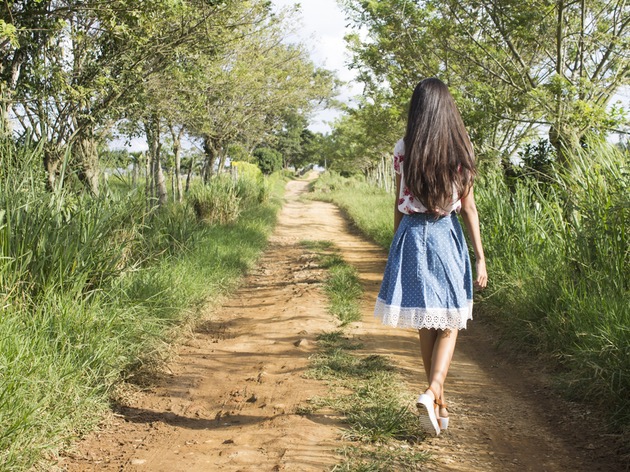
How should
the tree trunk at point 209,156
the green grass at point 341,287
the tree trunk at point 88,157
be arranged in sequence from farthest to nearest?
the tree trunk at point 209,156, the tree trunk at point 88,157, the green grass at point 341,287

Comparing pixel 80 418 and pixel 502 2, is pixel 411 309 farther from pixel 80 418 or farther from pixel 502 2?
pixel 502 2

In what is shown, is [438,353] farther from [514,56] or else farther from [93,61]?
[514,56]

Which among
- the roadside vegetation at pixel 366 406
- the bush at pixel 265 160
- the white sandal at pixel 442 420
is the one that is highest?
the bush at pixel 265 160

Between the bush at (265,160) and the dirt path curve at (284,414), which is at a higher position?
the bush at (265,160)

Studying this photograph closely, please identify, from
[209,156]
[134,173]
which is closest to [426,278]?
[134,173]

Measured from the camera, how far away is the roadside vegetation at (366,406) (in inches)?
127

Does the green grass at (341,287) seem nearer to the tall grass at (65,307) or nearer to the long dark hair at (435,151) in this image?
the tall grass at (65,307)

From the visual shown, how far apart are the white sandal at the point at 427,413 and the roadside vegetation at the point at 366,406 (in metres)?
0.13

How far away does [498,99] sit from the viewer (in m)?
8.54

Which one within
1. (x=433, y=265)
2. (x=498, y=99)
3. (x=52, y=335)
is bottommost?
(x=52, y=335)

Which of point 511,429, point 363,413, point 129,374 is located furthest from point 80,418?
point 511,429

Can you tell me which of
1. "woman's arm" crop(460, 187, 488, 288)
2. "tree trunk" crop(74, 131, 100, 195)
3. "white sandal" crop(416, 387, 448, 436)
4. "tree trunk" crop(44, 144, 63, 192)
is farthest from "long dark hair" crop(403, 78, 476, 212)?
"tree trunk" crop(74, 131, 100, 195)

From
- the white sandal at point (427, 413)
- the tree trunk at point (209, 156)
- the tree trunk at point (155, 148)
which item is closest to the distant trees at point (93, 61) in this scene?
the tree trunk at point (155, 148)

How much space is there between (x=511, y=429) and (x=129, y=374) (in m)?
2.57
